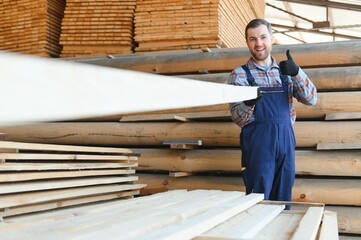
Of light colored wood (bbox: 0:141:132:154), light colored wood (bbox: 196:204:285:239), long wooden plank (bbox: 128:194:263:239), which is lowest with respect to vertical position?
light colored wood (bbox: 196:204:285:239)

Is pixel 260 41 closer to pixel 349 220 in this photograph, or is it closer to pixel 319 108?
pixel 319 108

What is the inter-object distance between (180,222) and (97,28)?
525cm

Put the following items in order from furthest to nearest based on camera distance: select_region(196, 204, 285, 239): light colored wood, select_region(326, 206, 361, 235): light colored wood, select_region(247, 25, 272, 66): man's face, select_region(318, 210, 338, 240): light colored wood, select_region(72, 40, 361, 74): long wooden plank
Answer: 1. select_region(72, 40, 361, 74): long wooden plank
2. select_region(326, 206, 361, 235): light colored wood
3. select_region(247, 25, 272, 66): man's face
4. select_region(318, 210, 338, 240): light colored wood
5. select_region(196, 204, 285, 239): light colored wood

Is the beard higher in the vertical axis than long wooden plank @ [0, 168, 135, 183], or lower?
higher

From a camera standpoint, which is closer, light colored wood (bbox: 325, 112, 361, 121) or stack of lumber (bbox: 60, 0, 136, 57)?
light colored wood (bbox: 325, 112, 361, 121)

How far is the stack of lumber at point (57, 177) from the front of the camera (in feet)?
12.1

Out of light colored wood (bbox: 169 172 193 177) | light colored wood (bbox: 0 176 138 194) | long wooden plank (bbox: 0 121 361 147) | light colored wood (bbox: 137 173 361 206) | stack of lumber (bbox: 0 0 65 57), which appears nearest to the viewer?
light colored wood (bbox: 0 176 138 194)

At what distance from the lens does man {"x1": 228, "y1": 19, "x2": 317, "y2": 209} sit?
4.49 meters

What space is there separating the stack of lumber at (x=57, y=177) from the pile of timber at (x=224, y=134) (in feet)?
2.59

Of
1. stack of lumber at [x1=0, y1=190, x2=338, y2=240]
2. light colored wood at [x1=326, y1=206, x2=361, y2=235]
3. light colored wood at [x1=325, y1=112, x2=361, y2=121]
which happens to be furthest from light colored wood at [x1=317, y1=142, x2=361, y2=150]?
stack of lumber at [x1=0, y1=190, x2=338, y2=240]

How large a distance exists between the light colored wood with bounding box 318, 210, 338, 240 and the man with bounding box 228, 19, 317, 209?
Result: 991 mm

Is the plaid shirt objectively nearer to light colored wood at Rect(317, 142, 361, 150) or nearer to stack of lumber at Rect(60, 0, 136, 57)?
light colored wood at Rect(317, 142, 361, 150)

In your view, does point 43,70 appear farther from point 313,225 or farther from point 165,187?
point 165,187

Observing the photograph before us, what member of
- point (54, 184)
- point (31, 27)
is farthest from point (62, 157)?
point (31, 27)
